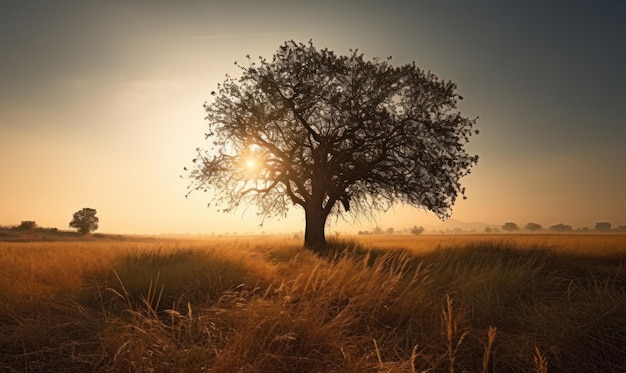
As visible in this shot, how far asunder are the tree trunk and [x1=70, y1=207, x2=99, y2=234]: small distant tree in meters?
46.6

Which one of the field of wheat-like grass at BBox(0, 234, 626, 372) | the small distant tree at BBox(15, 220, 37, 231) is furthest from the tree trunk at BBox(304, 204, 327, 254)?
the small distant tree at BBox(15, 220, 37, 231)

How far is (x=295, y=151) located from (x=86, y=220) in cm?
4718

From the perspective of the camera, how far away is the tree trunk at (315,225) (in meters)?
21.2

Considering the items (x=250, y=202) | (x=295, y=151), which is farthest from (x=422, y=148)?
(x=250, y=202)

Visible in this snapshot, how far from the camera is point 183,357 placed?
4137mm

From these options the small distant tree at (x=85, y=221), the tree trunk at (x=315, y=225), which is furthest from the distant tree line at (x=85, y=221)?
the tree trunk at (x=315, y=225)

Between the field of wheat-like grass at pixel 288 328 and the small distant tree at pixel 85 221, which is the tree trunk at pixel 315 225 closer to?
the field of wheat-like grass at pixel 288 328

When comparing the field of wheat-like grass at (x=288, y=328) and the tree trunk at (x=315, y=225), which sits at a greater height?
the tree trunk at (x=315, y=225)

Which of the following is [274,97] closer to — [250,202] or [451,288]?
[250,202]

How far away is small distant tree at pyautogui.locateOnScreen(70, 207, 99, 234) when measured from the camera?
57.7 metres

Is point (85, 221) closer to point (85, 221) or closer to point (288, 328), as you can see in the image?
point (85, 221)

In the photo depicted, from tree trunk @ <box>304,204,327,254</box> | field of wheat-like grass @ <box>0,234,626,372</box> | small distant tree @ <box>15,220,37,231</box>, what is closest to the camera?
field of wheat-like grass @ <box>0,234,626,372</box>

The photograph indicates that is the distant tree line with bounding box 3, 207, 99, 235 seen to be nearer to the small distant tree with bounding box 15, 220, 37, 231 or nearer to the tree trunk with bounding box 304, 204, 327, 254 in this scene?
the small distant tree with bounding box 15, 220, 37, 231

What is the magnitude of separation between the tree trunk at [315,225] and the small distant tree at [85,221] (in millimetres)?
46618
